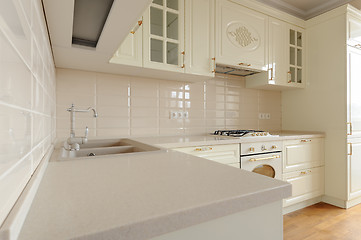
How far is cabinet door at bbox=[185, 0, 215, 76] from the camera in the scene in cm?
194

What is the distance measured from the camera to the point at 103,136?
1.96 metres

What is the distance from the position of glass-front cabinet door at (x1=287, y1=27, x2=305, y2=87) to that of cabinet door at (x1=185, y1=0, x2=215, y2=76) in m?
1.21

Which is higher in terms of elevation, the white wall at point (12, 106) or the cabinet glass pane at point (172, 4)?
the cabinet glass pane at point (172, 4)

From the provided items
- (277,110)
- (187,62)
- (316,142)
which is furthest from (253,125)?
(187,62)

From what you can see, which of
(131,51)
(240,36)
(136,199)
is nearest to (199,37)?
(240,36)

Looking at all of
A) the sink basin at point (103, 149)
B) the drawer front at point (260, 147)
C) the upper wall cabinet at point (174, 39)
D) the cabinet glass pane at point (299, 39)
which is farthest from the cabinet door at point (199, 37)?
the cabinet glass pane at point (299, 39)

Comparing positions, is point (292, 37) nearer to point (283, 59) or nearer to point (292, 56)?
point (292, 56)

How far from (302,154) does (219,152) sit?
119 cm

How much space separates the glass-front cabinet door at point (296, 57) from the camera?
8.76ft

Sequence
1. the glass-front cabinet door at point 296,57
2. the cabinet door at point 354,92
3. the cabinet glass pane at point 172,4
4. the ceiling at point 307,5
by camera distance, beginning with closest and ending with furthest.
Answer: the cabinet glass pane at point 172,4, the cabinet door at point 354,92, the glass-front cabinet door at point 296,57, the ceiling at point 307,5

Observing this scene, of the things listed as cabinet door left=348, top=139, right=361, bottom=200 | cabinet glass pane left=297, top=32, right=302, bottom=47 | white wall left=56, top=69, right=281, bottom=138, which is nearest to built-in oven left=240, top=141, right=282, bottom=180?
white wall left=56, top=69, right=281, bottom=138

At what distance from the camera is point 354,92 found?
98.0 inches

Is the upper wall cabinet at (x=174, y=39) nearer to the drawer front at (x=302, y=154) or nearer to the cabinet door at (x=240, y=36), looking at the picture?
the cabinet door at (x=240, y=36)

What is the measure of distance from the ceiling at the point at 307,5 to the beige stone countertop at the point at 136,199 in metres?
2.99
